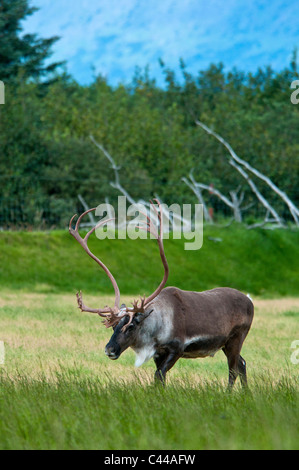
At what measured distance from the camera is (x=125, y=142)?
38688 millimetres

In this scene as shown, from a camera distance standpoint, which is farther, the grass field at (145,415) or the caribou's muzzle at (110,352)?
the caribou's muzzle at (110,352)

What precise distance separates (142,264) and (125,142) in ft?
51.9

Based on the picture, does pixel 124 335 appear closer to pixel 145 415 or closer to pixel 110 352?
pixel 110 352

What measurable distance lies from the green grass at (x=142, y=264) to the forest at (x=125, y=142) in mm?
3340

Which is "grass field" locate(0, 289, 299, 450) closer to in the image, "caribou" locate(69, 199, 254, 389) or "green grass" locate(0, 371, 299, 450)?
"green grass" locate(0, 371, 299, 450)

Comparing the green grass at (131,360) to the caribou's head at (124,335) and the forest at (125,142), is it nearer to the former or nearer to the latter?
the caribou's head at (124,335)

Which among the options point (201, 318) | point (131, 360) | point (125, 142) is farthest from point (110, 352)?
point (125, 142)

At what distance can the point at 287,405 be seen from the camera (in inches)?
240

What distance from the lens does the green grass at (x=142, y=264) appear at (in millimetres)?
22438

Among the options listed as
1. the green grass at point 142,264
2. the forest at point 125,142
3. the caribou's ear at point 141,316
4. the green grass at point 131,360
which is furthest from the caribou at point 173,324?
the forest at point 125,142

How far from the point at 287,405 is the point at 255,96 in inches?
1882
